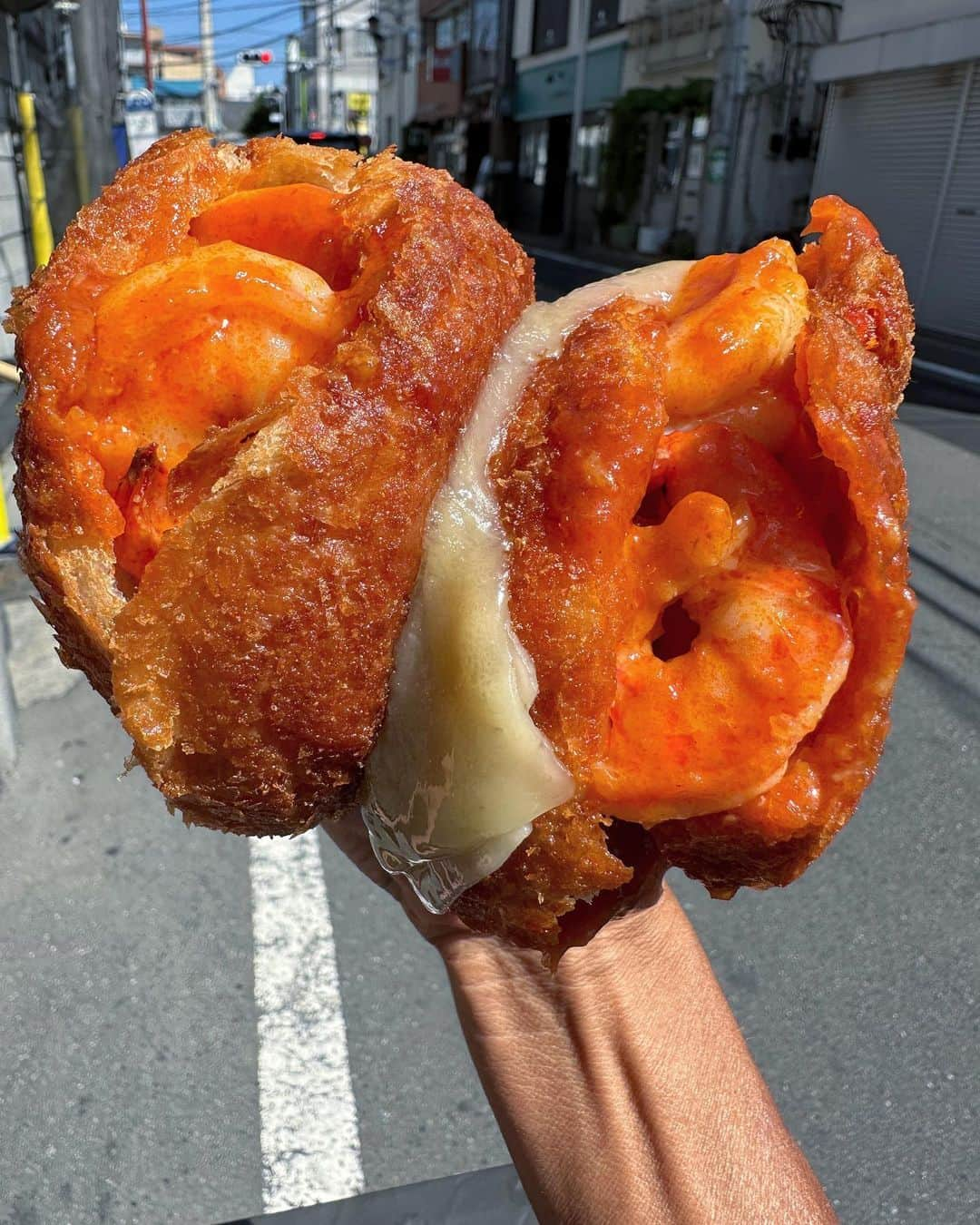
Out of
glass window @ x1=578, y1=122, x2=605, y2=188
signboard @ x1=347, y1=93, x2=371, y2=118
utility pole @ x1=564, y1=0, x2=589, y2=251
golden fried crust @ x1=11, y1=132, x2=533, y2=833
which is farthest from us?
signboard @ x1=347, y1=93, x2=371, y2=118

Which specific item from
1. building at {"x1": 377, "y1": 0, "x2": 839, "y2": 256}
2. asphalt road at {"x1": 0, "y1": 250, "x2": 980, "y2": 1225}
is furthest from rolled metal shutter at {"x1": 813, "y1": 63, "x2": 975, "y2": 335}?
asphalt road at {"x1": 0, "y1": 250, "x2": 980, "y2": 1225}

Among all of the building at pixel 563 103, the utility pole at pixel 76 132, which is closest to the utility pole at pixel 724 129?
the building at pixel 563 103

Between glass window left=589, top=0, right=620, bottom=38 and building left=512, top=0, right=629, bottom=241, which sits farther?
building left=512, top=0, right=629, bottom=241

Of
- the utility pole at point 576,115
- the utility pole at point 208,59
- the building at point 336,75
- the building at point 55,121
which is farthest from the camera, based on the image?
the building at point 336,75

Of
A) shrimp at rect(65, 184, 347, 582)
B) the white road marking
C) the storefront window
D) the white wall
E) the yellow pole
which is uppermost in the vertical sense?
the white wall

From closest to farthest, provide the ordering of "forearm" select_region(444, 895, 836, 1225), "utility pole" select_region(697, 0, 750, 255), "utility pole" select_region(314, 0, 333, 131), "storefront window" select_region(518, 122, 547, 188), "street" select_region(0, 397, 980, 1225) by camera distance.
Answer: "forearm" select_region(444, 895, 836, 1225) → "street" select_region(0, 397, 980, 1225) → "utility pole" select_region(697, 0, 750, 255) → "storefront window" select_region(518, 122, 547, 188) → "utility pole" select_region(314, 0, 333, 131)

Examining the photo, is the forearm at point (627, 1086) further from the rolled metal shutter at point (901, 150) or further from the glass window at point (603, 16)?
the glass window at point (603, 16)

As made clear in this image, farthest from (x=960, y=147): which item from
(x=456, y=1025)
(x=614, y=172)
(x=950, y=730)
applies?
(x=456, y=1025)

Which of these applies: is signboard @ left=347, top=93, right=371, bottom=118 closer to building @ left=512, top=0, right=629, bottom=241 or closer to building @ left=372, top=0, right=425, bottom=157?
building @ left=372, top=0, right=425, bottom=157
